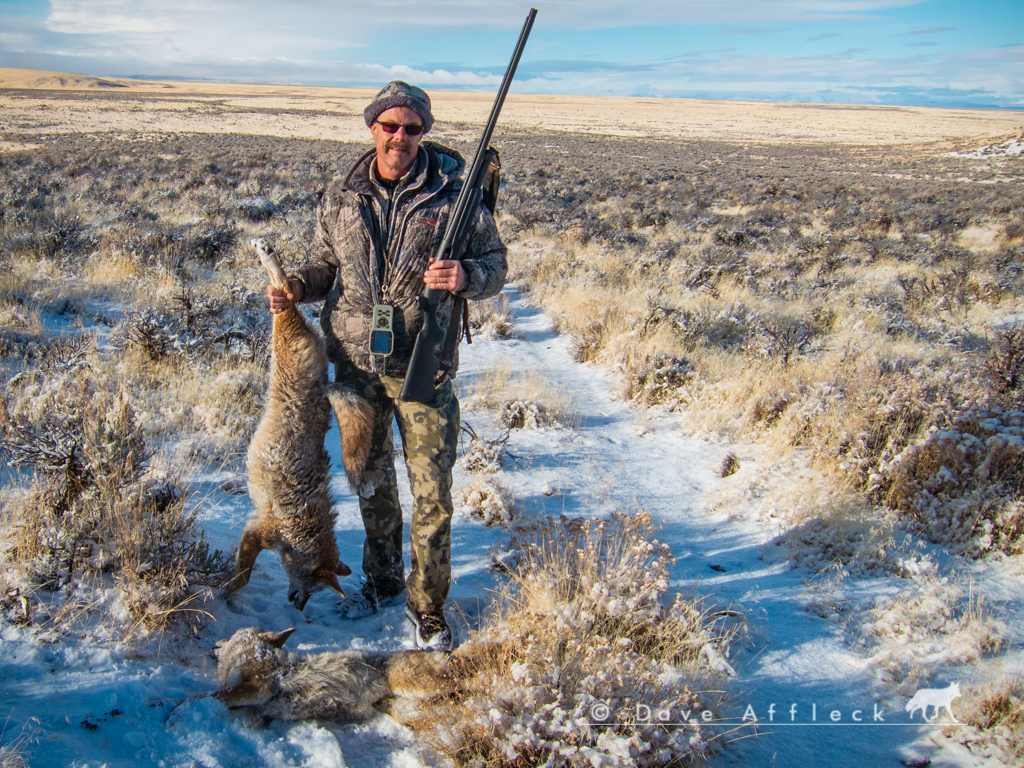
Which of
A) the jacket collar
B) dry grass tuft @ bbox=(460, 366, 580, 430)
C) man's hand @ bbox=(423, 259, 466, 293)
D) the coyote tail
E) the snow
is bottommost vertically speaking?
dry grass tuft @ bbox=(460, 366, 580, 430)

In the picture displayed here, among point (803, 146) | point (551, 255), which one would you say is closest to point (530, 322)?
point (551, 255)

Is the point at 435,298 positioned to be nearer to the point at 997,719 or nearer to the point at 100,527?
the point at 100,527

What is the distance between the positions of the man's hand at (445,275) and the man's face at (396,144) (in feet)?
1.87

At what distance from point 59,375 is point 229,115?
66.3 m

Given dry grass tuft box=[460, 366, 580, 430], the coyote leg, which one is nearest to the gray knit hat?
the coyote leg

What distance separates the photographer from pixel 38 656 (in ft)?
7.18

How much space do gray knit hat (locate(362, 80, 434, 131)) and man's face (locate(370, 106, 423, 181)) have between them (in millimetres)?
22

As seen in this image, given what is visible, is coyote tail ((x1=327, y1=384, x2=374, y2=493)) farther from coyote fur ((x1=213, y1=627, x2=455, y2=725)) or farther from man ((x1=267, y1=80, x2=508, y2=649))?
coyote fur ((x1=213, y1=627, x2=455, y2=725))

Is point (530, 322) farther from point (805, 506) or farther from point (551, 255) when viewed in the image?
point (805, 506)

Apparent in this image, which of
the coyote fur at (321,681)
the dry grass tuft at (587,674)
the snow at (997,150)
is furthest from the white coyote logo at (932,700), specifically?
the snow at (997,150)

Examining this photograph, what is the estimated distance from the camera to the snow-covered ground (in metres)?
2.06

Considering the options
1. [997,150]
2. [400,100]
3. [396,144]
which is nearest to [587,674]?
[396,144]

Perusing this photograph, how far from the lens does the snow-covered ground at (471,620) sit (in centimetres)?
206

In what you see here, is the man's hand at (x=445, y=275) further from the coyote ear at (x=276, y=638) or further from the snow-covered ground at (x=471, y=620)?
the snow-covered ground at (x=471, y=620)
